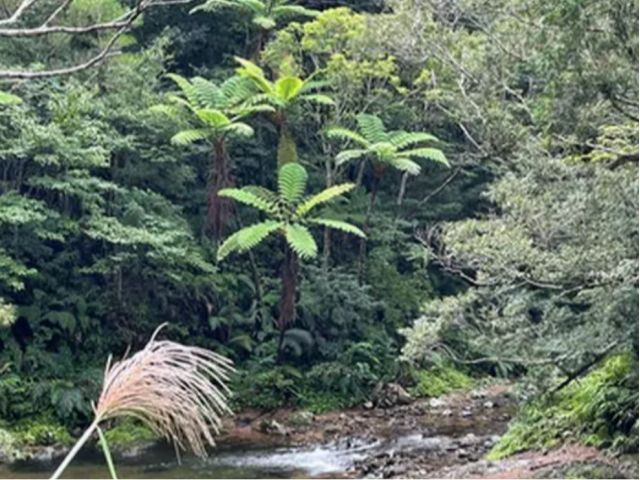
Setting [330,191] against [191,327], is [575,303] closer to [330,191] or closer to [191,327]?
[330,191]

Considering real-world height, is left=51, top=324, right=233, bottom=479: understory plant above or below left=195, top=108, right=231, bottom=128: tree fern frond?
below

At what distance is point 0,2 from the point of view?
979 cm

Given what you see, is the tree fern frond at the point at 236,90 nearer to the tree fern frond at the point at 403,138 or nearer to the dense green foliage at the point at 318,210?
the dense green foliage at the point at 318,210

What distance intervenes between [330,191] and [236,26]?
13.2 ft

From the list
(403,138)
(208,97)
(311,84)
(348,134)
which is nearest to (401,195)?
(403,138)

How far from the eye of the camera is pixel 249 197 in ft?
33.6

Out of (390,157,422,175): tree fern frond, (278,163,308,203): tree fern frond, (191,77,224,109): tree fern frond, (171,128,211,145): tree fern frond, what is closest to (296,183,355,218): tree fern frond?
(278,163,308,203): tree fern frond

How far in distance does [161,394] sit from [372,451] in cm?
749

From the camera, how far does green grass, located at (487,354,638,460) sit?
5.56 m

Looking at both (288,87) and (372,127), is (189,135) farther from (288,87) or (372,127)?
(372,127)

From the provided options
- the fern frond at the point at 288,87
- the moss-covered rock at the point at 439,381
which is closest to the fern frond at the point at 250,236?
the fern frond at the point at 288,87

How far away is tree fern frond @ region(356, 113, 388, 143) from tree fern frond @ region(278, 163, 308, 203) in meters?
1.12

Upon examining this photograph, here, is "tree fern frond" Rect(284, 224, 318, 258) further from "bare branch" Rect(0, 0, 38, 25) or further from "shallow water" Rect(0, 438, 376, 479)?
"bare branch" Rect(0, 0, 38, 25)

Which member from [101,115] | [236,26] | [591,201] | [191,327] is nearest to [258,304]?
[191,327]
